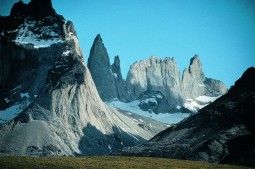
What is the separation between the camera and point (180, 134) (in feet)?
552

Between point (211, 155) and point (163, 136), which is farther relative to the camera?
point (163, 136)

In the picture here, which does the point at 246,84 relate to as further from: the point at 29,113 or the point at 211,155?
the point at 29,113

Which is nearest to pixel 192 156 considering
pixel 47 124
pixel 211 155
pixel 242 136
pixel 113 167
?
pixel 211 155

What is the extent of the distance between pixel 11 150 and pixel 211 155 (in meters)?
86.5

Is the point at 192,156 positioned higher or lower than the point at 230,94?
lower

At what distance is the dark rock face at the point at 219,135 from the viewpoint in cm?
11875

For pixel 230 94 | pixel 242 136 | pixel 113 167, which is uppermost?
pixel 230 94

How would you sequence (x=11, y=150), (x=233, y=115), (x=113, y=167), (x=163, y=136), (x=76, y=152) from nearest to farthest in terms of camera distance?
(x=113, y=167), (x=233, y=115), (x=11, y=150), (x=163, y=136), (x=76, y=152)

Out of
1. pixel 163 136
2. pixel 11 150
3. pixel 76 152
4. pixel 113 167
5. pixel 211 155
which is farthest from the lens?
pixel 76 152

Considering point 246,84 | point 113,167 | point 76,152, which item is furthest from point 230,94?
point 113,167

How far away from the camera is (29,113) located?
651 ft

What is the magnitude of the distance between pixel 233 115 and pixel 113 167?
90.6 metres

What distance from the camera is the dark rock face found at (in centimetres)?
11875

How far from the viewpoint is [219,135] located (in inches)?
5290
